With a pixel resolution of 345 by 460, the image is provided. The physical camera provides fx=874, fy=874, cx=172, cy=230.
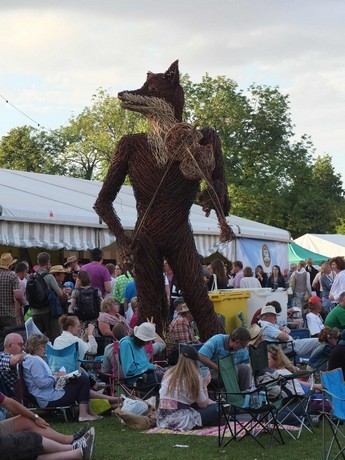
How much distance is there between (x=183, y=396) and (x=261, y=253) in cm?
1469

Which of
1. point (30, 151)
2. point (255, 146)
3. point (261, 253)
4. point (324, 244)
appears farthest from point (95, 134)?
point (261, 253)

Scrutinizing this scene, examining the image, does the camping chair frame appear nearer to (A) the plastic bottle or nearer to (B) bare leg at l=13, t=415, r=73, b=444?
(B) bare leg at l=13, t=415, r=73, b=444

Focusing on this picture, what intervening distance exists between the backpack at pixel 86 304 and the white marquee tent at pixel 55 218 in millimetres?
3190

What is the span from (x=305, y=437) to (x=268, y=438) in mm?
350

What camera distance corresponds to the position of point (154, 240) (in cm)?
975

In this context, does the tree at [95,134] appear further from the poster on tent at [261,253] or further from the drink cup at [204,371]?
the drink cup at [204,371]

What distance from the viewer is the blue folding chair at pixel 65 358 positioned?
9.41 m

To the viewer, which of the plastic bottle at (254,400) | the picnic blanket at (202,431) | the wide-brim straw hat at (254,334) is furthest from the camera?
the wide-brim straw hat at (254,334)

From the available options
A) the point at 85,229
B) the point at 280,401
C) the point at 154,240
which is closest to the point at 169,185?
the point at 154,240

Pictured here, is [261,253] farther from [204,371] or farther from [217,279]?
[204,371]

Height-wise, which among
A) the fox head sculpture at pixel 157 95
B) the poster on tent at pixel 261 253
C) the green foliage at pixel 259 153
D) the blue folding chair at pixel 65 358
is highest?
the green foliage at pixel 259 153

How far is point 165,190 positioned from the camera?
31.7ft

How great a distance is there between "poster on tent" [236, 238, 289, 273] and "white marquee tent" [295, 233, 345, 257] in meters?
8.53

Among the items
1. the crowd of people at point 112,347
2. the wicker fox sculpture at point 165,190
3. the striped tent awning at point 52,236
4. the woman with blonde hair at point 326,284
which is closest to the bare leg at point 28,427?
the crowd of people at point 112,347
